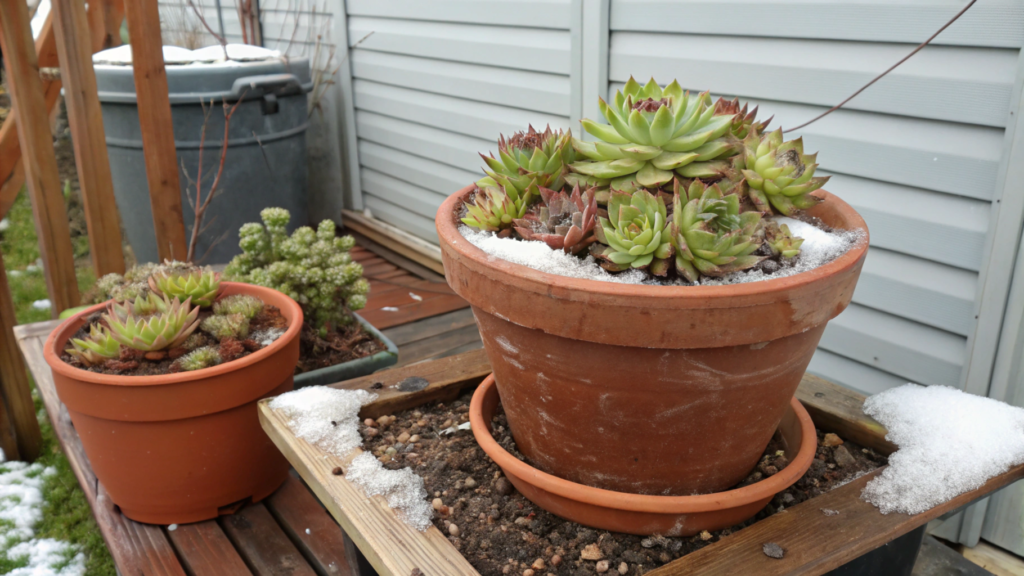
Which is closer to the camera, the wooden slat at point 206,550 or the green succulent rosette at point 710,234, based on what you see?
the green succulent rosette at point 710,234

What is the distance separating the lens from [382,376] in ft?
4.25

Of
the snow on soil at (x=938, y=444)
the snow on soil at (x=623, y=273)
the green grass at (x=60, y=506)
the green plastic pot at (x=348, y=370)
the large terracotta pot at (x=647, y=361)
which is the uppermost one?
the snow on soil at (x=623, y=273)

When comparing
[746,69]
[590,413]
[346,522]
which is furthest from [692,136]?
[746,69]

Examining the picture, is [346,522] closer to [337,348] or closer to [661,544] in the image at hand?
[661,544]

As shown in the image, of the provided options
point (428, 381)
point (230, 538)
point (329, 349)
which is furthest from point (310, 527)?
point (329, 349)

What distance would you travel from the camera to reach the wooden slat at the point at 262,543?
1.33 m

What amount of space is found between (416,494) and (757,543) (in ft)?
1.45

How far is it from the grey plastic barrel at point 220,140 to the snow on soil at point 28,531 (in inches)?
42.2

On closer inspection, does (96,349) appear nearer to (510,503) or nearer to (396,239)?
(510,503)

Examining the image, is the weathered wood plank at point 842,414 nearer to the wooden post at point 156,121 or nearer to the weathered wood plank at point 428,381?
the weathered wood plank at point 428,381

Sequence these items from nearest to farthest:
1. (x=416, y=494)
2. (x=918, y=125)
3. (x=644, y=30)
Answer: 1. (x=416, y=494)
2. (x=918, y=125)
3. (x=644, y=30)

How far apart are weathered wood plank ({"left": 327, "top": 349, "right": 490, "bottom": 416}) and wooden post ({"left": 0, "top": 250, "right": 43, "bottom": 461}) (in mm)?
1349

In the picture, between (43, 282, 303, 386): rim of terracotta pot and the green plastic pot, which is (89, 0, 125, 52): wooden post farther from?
the green plastic pot

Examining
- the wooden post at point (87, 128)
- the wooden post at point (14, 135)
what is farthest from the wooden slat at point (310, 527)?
the wooden post at point (14, 135)
